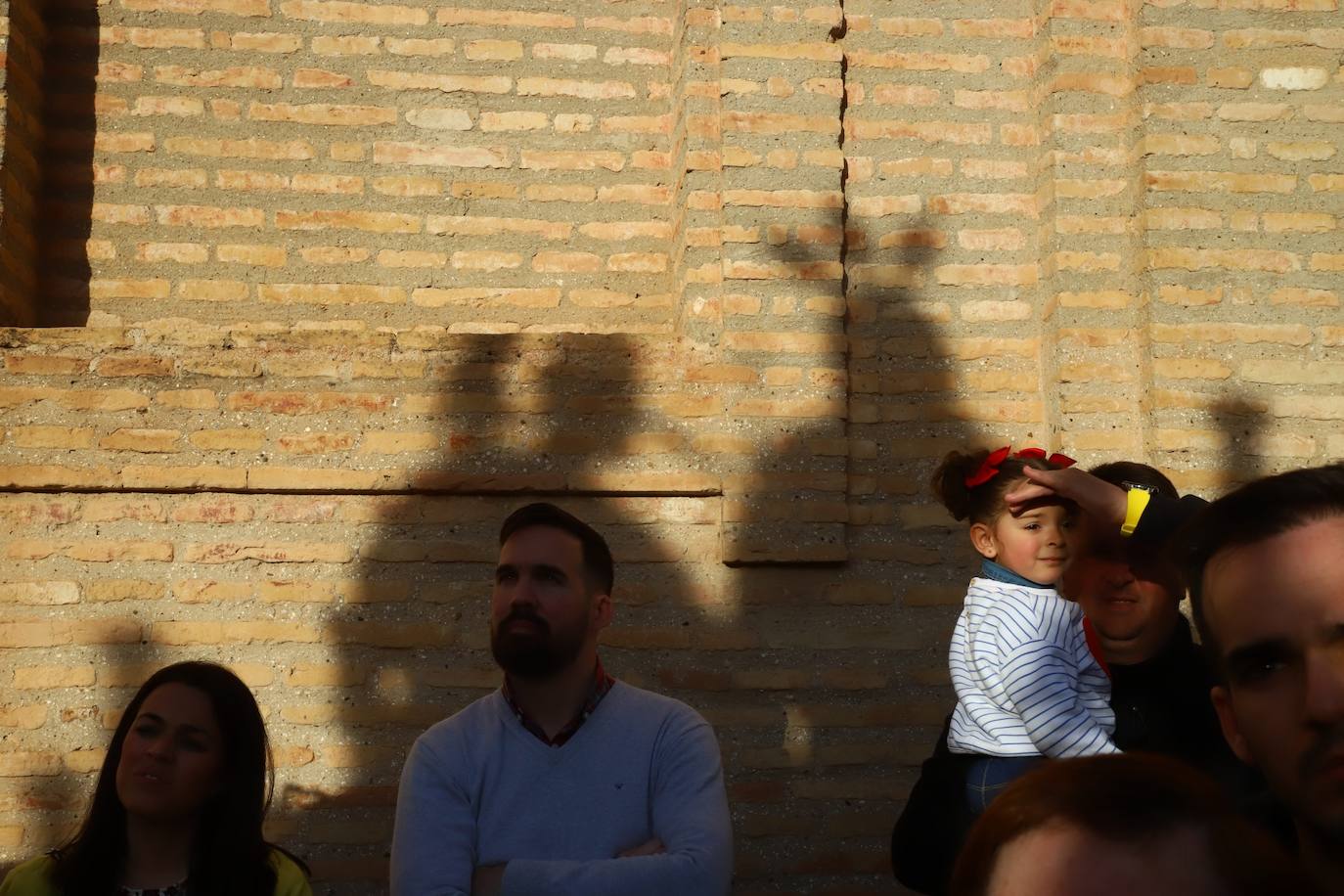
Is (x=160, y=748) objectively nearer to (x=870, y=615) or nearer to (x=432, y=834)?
(x=432, y=834)

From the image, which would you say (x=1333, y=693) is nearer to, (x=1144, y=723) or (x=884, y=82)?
(x=1144, y=723)

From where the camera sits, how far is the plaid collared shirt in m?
3.36

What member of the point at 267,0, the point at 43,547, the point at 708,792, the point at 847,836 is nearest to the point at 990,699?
the point at 708,792

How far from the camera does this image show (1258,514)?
185 centimetres

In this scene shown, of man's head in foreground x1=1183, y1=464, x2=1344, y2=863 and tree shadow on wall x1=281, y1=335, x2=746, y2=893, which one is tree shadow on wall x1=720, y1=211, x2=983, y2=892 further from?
man's head in foreground x1=1183, y1=464, x2=1344, y2=863

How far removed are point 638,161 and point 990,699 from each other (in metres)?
2.70

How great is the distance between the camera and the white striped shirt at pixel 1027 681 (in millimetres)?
3059

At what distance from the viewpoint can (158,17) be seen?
5.16 metres

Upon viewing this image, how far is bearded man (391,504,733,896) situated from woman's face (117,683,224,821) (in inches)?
19.6

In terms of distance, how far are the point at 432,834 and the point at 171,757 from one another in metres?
0.69

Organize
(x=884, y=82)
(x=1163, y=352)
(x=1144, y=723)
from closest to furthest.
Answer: (x=1144, y=723) → (x=1163, y=352) → (x=884, y=82)

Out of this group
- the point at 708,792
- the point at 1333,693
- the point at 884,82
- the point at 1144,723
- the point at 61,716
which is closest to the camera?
the point at 1333,693

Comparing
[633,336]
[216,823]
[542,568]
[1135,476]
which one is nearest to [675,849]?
[542,568]

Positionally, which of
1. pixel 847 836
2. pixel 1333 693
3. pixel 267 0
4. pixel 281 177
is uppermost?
pixel 267 0
